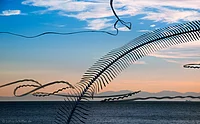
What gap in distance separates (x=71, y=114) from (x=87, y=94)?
0.62ft

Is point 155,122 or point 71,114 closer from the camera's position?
point 71,114

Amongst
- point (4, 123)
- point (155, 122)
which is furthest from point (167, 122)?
point (4, 123)

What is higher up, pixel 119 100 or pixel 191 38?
pixel 191 38

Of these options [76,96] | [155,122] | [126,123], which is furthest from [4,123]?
[76,96]

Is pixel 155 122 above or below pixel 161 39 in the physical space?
below

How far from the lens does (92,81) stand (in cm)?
356

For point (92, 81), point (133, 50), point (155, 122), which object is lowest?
point (155, 122)

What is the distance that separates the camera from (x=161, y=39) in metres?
3.46

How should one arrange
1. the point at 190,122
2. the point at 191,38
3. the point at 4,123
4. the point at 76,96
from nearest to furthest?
the point at 191,38, the point at 76,96, the point at 4,123, the point at 190,122

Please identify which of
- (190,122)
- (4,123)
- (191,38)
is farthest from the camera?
(190,122)

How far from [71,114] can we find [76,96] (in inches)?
5.5

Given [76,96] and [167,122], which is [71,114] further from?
[167,122]

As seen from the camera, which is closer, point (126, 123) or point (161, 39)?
point (161, 39)

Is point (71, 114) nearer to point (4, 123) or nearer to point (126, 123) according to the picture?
point (4, 123)
